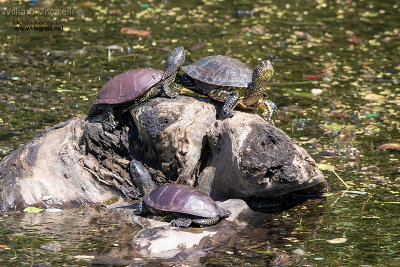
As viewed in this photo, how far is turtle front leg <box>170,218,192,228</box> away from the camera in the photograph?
6.43 metres

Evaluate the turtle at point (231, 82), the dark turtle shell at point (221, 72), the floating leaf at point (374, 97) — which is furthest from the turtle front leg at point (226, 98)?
the floating leaf at point (374, 97)

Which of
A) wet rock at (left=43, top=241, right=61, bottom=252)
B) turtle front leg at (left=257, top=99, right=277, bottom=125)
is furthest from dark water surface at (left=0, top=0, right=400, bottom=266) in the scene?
turtle front leg at (left=257, top=99, right=277, bottom=125)

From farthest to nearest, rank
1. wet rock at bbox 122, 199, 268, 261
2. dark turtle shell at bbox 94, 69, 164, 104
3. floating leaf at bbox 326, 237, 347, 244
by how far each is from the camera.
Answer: dark turtle shell at bbox 94, 69, 164, 104, floating leaf at bbox 326, 237, 347, 244, wet rock at bbox 122, 199, 268, 261

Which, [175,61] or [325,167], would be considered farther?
[325,167]

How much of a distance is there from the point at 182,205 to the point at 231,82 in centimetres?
153

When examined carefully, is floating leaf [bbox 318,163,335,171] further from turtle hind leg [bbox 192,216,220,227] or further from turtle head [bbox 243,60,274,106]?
turtle hind leg [bbox 192,216,220,227]

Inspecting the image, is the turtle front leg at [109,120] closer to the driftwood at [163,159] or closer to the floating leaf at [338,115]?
the driftwood at [163,159]

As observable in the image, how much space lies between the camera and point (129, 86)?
730 cm

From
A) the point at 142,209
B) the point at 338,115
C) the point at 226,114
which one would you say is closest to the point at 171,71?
the point at 226,114

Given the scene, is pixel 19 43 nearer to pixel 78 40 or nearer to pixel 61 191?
pixel 78 40

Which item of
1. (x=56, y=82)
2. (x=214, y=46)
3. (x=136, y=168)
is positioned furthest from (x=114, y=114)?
(x=214, y=46)

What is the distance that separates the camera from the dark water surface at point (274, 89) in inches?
248

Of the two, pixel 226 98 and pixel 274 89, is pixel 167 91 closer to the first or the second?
pixel 226 98

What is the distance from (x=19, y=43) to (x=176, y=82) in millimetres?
6227
